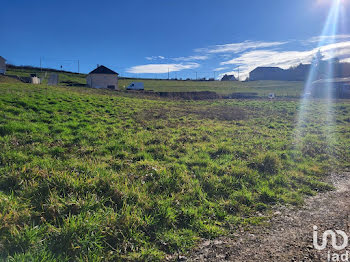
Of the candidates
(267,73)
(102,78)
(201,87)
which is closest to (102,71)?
(102,78)

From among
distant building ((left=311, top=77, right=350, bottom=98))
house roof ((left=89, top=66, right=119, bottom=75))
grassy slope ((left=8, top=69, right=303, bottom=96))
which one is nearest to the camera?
distant building ((left=311, top=77, right=350, bottom=98))

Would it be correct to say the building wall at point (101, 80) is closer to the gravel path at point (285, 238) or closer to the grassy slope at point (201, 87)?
the grassy slope at point (201, 87)

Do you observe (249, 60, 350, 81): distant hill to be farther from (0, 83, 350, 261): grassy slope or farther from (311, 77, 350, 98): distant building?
(0, 83, 350, 261): grassy slope

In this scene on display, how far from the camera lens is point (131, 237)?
320 centimetres

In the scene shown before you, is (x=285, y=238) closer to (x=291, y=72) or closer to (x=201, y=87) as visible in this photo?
(x=201, y=87)

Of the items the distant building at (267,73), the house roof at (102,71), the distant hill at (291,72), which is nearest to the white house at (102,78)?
the house roof at (102,71)

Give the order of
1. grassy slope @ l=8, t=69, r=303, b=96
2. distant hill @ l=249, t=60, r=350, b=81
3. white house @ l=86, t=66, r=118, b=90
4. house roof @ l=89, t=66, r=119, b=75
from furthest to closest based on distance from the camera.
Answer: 1. distant hill @ l=249, t=60, r=350, b=81
2. grassy slope @ l=8, t=69, r=303, b=96
3. house roof @ l=89, t=66, r=119, b=75
4. white house @ l=86, t=66, r=118, b=90

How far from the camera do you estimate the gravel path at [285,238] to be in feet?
10.0

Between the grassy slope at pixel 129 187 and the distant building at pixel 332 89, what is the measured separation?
145 feet

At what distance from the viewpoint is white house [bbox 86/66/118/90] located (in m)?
48.1

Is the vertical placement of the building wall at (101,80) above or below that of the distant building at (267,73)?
below

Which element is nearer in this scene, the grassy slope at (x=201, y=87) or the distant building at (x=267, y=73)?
the grassy slope at (x=201, y=87)

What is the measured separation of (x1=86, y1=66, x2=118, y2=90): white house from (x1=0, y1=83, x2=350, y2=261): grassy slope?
42.2 m

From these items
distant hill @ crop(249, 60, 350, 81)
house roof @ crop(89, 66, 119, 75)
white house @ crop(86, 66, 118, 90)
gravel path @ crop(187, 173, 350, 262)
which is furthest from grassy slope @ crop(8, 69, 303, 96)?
gravel path @ crop(187, 173, 350, 262)
